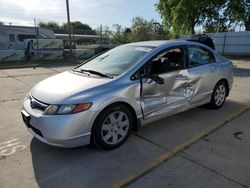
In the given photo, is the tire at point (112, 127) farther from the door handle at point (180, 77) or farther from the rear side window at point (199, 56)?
the rear side window at point (199, 56)

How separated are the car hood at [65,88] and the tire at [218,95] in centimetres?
267

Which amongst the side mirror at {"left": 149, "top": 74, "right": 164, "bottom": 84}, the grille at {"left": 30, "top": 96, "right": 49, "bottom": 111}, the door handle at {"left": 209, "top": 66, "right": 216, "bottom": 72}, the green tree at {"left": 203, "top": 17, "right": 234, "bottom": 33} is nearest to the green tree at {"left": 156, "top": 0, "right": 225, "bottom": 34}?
the green tree at {"left": 203, "top": 17, "right": 234, "bottom": 33}

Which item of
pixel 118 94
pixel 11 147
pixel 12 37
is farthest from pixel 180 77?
pixel 12 37

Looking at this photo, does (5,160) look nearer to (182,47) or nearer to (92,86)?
(92,86)

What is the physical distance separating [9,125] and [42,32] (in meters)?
18.7

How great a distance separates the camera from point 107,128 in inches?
126

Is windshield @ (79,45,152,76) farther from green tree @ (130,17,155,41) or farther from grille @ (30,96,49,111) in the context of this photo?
green tree @ (130,17,155,41)

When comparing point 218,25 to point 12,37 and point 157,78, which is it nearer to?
point 12,37

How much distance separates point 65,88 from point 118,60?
1144 millimetres

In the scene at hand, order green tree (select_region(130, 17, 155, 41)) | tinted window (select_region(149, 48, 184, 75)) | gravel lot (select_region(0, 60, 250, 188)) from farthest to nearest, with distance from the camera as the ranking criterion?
green tree (select_region(130, 17, 155, 41)) → tinted window (select_region(149, 48, 184, 75)) → gravel lot (select_region(0, 60, 250, 188))

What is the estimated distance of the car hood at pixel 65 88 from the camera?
2.95m

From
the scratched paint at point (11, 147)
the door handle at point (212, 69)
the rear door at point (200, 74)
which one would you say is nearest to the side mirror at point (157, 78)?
the rear door at point (200, 74)

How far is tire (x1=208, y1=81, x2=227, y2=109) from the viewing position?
4.89 metres

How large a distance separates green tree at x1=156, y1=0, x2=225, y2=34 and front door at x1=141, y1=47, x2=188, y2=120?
21887mm
